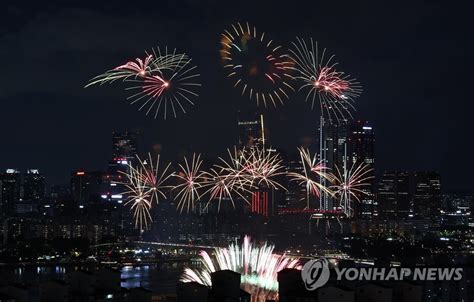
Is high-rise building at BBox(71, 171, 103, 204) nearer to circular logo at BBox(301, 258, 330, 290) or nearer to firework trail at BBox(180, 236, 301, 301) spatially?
firework trail at BBox(180, 236, 301, 301)

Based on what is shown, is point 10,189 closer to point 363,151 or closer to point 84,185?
point 84,185

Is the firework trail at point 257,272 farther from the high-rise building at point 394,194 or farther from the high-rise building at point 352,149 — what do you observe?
the high-rise building at point 394,194

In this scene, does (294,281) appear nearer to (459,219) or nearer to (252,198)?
(252,198)

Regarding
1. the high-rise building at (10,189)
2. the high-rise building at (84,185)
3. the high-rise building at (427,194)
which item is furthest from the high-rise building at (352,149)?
the high-rise building at (10,189)

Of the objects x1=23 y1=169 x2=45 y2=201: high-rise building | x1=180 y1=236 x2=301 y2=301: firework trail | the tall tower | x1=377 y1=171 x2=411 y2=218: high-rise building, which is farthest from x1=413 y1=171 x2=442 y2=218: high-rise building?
x1=180 y1=236 x2=301 y2=301: firework trail

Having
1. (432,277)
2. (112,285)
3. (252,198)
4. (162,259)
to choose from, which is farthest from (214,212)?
(432,277)

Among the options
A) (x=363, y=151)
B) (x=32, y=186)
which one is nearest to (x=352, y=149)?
(x=363, y=151)
